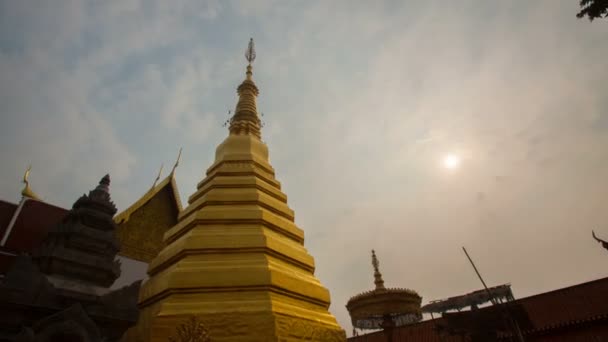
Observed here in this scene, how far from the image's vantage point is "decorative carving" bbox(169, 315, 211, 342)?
2650 mm

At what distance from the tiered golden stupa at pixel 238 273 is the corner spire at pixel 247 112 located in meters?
1.22

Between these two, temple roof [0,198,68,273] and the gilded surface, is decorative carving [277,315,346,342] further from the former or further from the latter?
the gilded surface

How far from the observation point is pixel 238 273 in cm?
314

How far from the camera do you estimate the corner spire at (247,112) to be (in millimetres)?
5883

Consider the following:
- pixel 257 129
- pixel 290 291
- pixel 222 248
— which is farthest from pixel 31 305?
pixel 257 129

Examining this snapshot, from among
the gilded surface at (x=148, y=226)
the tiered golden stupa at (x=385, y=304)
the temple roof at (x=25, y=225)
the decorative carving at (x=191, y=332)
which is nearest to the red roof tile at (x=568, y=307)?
the tiered golden stupa at (x=385, y=304)

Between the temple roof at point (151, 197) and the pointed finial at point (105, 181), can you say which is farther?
the temple roof at point (151, 197)

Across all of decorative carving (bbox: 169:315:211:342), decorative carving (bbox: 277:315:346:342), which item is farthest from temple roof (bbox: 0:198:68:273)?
decorative carving (bbox: 277:315:346:342)

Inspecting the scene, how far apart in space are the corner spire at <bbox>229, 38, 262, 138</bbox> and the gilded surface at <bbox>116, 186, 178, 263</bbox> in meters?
4.42

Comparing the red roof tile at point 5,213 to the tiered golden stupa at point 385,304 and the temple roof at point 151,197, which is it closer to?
the temple roof at point 151,197

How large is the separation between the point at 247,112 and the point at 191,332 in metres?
4.17

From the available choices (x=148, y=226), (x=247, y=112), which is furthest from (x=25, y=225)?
(x=247, y=112)

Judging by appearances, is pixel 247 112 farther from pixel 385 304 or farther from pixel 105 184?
pixel 385 304

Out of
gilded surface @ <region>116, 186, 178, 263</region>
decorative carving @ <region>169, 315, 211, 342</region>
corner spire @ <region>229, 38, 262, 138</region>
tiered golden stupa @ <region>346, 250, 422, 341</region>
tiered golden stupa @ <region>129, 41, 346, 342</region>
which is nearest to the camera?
decorative carving @ <region>169, 315, 211, 342</region>
